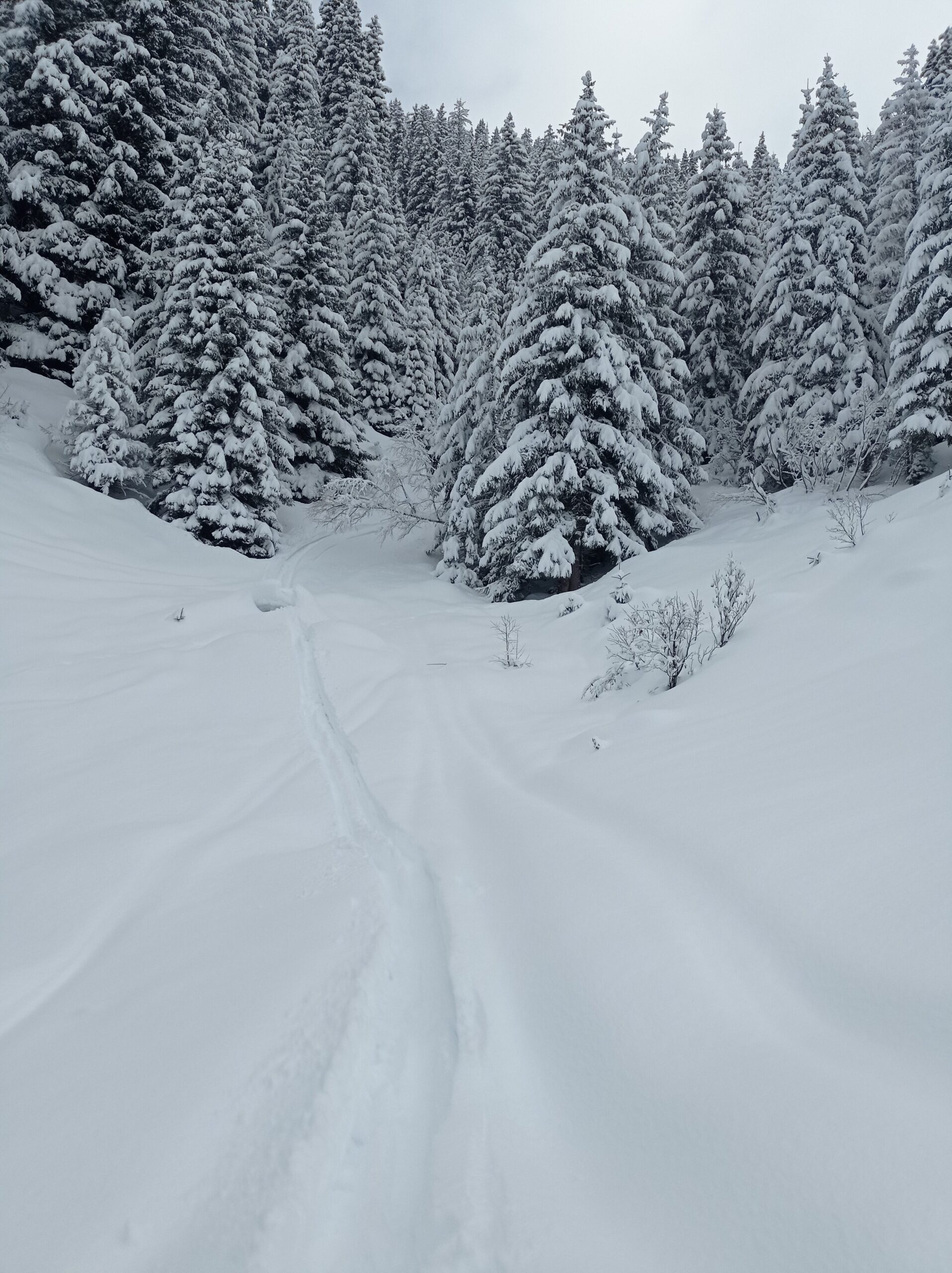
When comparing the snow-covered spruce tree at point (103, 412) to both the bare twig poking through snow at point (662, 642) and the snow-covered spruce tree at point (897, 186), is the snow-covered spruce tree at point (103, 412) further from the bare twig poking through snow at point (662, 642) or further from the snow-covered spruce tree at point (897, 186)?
the snow-covered spruce tree at point (897, 186)

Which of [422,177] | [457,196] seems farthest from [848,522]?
[422,177]

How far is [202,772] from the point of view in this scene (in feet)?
16.2

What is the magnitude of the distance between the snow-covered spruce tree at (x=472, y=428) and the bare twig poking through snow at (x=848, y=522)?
8907mm

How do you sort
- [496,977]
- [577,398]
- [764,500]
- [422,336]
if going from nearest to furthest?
[496,977]
[577,398]
[764,500]
[422,336]

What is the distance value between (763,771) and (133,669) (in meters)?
5.99

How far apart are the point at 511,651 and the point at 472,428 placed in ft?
39.3

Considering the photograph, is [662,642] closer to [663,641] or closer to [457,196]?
[663,641]

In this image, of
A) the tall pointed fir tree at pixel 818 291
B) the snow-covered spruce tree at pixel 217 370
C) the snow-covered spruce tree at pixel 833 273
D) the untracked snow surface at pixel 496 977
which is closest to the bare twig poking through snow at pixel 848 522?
the untracked snow surface at pixel 496 977

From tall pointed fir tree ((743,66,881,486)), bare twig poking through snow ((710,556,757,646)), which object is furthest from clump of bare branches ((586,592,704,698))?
tall pointed fir tree ((743,66,881,486))

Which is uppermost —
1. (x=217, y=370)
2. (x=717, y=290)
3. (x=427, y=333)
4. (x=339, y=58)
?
(x=339, y=58)

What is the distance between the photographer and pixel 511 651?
32.4 feet

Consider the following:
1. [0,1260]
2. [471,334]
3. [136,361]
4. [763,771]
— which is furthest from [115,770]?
[136,361]

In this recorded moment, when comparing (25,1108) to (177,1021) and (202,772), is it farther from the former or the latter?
(202,772)

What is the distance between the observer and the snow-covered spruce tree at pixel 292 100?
3198cm
